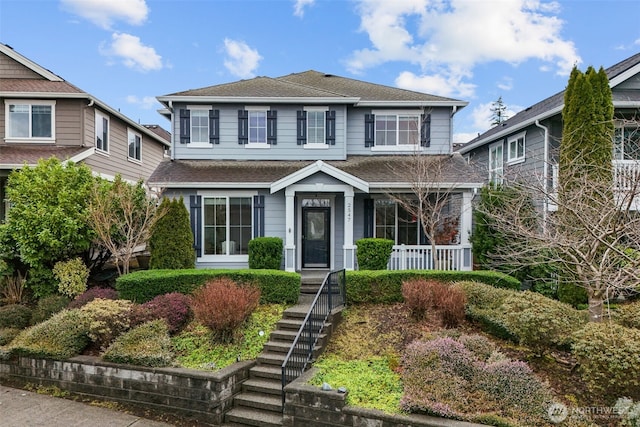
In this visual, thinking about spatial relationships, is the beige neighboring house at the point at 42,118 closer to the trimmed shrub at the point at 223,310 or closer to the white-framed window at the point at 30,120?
the white-framed window at the point at 30,120

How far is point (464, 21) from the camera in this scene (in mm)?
11000

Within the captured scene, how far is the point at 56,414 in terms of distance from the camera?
19.0 ft

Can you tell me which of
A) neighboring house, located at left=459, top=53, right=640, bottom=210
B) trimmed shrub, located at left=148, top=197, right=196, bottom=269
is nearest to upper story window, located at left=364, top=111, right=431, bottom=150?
neighboring house, located at left=459, top=53, right=640, bottom=210

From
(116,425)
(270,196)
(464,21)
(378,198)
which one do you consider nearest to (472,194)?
(378,198)

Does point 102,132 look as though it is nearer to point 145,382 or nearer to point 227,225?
point 227,225

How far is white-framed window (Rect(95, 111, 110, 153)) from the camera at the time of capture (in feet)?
45.9

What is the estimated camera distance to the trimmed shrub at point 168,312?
7227mm

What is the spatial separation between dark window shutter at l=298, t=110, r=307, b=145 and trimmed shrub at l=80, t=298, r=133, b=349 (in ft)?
25.6

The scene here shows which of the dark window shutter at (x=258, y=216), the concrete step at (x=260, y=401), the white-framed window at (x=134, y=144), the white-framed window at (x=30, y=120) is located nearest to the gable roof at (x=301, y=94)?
the dark window shutter at (x=258, y=216)

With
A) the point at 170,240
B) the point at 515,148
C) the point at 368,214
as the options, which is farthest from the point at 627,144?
the point at 170,240

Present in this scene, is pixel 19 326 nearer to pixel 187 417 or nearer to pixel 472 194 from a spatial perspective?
pixel 187 417

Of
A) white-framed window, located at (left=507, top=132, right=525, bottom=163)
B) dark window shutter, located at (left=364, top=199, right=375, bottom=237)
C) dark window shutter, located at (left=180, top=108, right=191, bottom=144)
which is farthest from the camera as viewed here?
white-framed window, located at (left=507, top=132, right=525, bottom=163)

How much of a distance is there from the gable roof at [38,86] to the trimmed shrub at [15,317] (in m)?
7.77

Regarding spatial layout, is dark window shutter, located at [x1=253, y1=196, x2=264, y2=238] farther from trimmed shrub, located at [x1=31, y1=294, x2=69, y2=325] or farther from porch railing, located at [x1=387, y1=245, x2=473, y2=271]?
trimmed shrub, located at [x1=31, y1=294, x2=69, y2=325]
